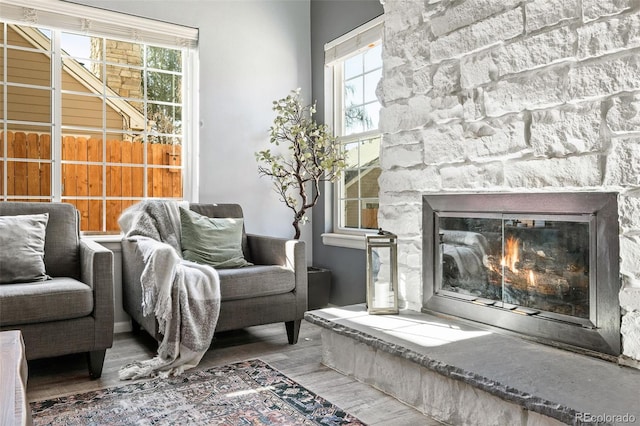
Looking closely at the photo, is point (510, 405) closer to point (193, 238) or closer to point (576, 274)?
point (576, 274)

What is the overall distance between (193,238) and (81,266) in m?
0.67

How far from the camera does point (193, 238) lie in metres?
3.12

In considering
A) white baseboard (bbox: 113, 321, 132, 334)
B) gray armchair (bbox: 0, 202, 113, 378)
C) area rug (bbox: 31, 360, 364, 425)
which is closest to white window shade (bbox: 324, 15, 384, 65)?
gray armchair (bbox: 0, 202, 113, 378)

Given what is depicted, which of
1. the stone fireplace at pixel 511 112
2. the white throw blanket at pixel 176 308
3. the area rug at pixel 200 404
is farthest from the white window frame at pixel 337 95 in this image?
the area rug at pixel 200 404

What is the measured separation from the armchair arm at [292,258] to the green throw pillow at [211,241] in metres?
0.16

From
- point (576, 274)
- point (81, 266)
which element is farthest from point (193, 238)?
point (576, 274)

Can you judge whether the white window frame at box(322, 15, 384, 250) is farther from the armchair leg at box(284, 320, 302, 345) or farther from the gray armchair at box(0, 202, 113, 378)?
the gray armchair at box(0, 202, 113, 378)

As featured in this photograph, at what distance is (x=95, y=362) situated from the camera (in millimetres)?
2402

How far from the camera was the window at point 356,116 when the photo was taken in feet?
11.9

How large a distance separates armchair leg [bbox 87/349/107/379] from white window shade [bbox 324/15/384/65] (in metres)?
2.67

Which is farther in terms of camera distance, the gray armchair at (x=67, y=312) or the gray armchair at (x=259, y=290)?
the gray armchair at (x=259, y=290)

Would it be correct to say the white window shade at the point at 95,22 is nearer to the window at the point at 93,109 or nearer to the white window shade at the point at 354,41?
the window at the point at 93,109

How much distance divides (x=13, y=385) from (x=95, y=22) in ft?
9.96

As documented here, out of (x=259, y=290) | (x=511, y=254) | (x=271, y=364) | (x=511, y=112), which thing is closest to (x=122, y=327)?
(x=259, y=290)
